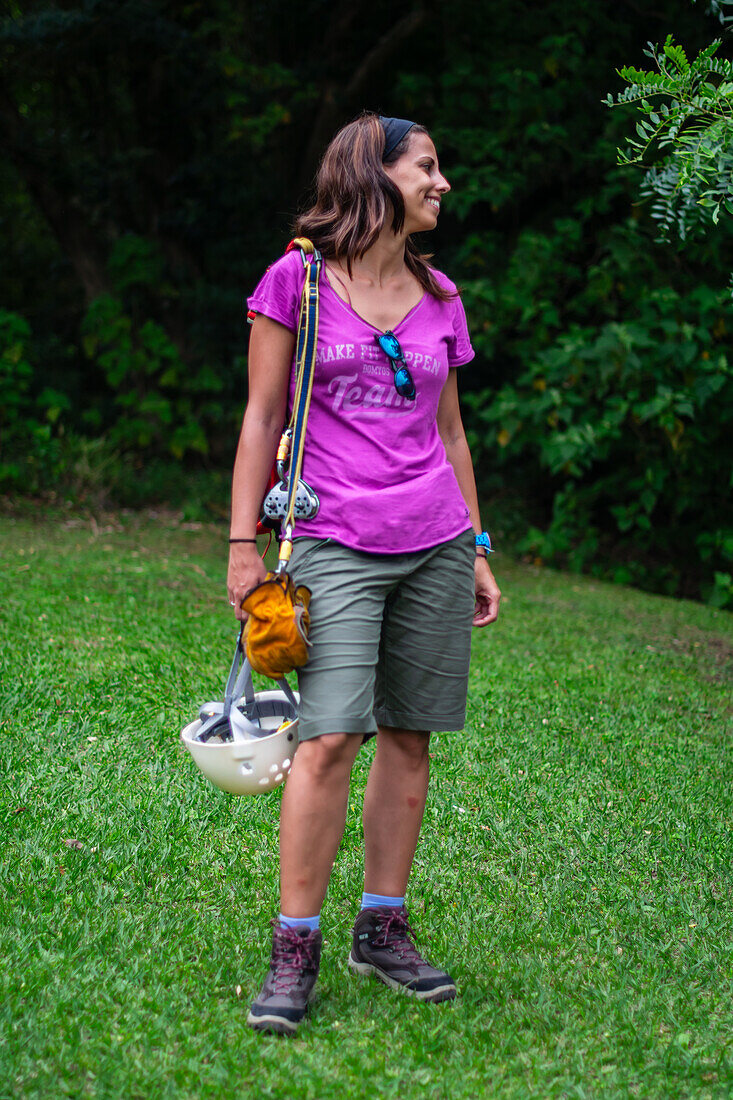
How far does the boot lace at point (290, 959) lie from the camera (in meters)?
2.29

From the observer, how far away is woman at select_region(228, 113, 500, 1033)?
7.47 ft

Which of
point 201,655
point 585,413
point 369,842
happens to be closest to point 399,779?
point 369,842

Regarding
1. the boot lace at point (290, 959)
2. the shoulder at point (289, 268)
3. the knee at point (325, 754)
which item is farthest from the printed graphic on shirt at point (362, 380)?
the boot lace at point (290, 959)

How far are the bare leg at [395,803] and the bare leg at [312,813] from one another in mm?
240

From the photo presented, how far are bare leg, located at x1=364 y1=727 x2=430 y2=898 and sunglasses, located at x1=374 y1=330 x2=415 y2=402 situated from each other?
2.55 feet

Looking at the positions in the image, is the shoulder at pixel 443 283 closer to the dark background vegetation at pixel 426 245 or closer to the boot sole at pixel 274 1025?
the boot sole at pixel 274 1025

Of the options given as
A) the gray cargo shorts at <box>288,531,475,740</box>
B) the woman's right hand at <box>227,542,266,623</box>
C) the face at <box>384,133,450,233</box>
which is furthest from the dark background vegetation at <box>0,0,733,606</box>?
the woman's right hand at <box>227,542,266,623</box>

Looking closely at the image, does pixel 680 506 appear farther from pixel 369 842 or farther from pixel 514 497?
pixel 369 842

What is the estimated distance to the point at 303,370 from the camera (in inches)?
91.0

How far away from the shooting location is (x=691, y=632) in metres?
7.12

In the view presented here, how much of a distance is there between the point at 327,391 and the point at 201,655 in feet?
10.3

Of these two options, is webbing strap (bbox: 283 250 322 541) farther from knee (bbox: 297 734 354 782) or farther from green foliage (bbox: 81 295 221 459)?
green foliage (bbox: 81 295 221 459)

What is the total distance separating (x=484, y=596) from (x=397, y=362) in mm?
664

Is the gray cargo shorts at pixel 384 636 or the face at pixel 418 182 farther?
the face at pixel 418 182
